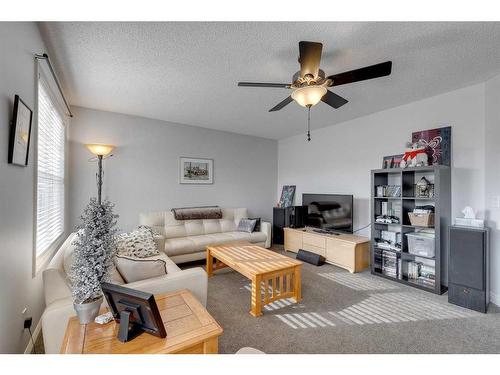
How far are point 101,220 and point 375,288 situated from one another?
3.15m

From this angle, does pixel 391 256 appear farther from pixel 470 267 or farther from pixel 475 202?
pixel 475 202

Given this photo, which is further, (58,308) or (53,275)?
(53,275)

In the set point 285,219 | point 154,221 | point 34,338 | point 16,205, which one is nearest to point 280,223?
point 285,219

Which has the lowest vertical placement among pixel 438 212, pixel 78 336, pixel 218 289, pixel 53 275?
pixel 218 289

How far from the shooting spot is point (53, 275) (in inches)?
60.3

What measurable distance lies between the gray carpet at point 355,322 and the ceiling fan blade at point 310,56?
2.20m

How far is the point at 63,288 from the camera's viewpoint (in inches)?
58.9

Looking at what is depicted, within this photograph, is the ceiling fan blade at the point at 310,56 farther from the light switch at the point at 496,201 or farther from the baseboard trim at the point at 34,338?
the baseboard trim at the point at 34,338

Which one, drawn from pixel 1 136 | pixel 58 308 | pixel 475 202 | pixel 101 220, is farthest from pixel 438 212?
pixel 1 136

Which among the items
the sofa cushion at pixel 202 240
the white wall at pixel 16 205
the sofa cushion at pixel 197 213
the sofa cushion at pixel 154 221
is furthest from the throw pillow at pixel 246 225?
the white wall at pixel 16 205

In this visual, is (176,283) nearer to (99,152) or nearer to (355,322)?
(355,322)

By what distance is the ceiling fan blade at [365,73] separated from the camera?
1.72 metres
